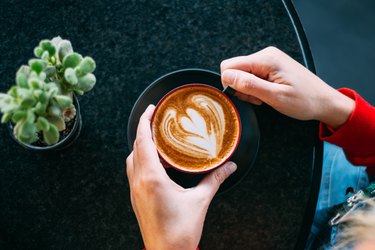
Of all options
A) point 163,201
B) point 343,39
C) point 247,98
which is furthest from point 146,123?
point 343,39

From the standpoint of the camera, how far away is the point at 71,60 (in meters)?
0.75

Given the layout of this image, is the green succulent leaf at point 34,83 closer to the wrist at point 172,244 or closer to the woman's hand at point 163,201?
the woman's hand at point 163,201

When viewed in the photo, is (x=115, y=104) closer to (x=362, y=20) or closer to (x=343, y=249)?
(x=343, y=249)

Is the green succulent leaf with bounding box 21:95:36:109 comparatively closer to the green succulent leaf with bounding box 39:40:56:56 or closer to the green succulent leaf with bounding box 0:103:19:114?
the green succulent leaf with bounding box 0:103:19:114

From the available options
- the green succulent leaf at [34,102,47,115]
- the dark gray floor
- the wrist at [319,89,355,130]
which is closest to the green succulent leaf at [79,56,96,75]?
the green succulent leaf at [34,102,47,115]

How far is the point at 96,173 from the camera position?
3.62 feet

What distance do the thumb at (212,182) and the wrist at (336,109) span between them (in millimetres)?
318

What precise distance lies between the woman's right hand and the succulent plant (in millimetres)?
414

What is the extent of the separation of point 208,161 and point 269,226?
27cm

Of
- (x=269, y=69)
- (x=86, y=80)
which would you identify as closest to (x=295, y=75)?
(x=269, y=69)

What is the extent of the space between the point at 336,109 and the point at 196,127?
39cm

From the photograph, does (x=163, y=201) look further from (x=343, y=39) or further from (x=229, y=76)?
(x=343, y=39)

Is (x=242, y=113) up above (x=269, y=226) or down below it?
above

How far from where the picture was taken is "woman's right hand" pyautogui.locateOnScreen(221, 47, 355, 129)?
39.9 inches
